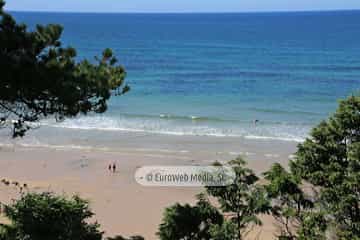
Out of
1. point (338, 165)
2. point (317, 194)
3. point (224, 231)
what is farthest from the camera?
point (317, 194)

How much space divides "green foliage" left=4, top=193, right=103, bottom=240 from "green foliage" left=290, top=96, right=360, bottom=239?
14.7 feet

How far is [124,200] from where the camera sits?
1970 centimetres

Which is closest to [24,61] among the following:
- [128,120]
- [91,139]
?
[91,139]

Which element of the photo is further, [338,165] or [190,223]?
[338,165]

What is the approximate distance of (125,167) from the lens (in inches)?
952

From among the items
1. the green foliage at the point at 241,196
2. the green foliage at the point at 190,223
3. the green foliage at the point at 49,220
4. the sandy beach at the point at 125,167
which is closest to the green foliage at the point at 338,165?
the green foliage at the point at 241,196

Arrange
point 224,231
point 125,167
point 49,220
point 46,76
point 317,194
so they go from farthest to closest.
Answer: point 125,167, point 317,194, point 49,220, point 46,76, point 224,231

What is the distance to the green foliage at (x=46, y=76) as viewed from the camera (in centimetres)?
934

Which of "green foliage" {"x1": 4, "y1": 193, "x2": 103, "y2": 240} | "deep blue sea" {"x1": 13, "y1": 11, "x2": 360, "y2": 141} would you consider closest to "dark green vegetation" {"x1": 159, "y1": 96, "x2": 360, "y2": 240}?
"green foliage" {"x1": 4, "y1": 193, "x2": 103, "y2": 240}

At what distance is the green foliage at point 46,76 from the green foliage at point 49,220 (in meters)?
1.65

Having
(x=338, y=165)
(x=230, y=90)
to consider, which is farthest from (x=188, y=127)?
(x=338, y=165)

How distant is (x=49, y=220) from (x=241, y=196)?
3.82 meters

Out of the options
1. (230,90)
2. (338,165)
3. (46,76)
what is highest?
(230,90)

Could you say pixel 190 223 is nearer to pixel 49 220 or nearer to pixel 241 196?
pixel 241 196
